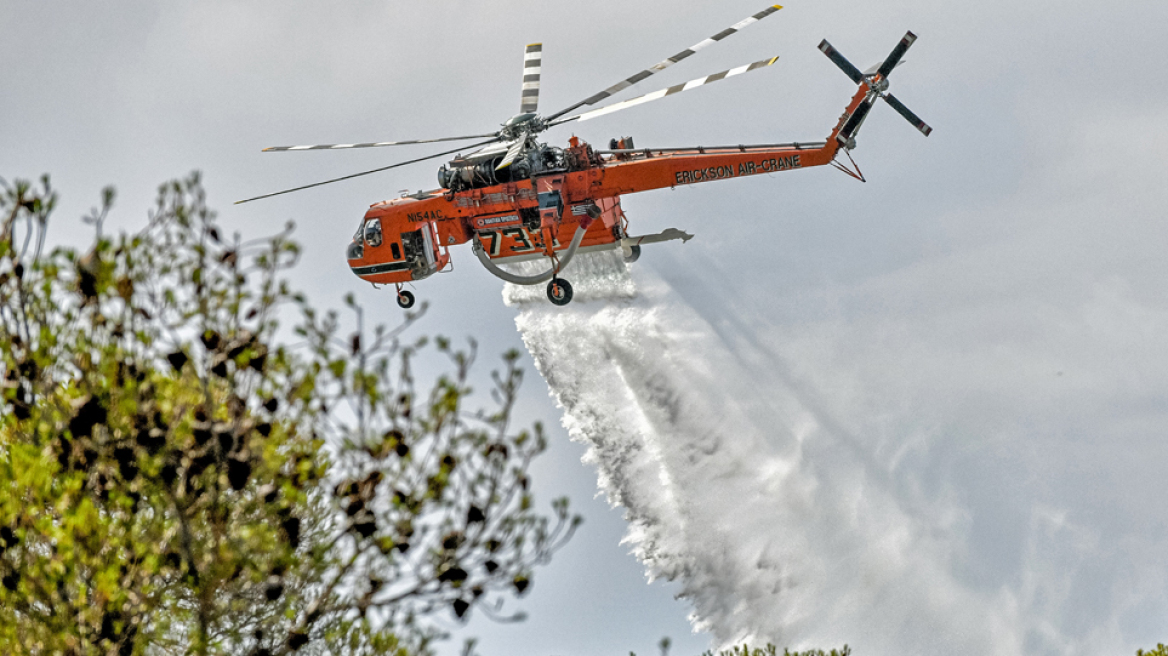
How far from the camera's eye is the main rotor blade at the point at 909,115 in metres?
25.7

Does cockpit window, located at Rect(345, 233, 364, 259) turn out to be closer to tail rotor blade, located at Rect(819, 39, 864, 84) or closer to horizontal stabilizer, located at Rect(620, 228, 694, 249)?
horizontal stabilizer, located at Rect(620, 228, 694, 249)

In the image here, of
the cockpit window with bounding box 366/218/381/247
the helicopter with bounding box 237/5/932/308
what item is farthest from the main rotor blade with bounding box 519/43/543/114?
the cockpit window with bounding box 366/218/381/247

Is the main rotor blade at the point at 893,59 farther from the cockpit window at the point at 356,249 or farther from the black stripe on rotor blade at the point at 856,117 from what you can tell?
the cockpit window at the point at 356,249

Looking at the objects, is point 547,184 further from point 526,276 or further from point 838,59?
point 838,59

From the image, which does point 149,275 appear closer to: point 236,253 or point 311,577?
point 236,253

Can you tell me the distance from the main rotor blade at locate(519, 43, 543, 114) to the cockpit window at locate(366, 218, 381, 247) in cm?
532

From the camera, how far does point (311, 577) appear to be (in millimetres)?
9594

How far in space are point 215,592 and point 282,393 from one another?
2.07m

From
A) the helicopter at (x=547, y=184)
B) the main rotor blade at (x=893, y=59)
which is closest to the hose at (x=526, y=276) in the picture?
the helicopter at (x=547, y=184)

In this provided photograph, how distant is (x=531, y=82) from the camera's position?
28219mm

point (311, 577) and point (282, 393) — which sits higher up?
point (282, 393)

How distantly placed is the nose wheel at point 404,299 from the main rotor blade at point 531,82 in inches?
252

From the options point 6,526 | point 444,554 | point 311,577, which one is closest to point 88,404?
point 6,526

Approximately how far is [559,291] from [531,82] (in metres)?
5.48
